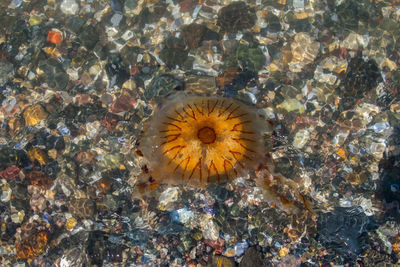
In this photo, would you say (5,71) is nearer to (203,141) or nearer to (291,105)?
(203,141)

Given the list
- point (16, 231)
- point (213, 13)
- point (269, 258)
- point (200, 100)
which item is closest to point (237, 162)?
point (200, 100)

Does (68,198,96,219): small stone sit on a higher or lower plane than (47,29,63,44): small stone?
lower

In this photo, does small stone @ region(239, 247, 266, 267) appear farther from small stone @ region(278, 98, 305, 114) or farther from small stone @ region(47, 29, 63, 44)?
small stone @ region(47, 29, 63, 44)

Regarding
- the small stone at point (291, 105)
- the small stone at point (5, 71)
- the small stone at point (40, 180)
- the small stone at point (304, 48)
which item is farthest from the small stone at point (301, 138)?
the small stone at point (5, 71)

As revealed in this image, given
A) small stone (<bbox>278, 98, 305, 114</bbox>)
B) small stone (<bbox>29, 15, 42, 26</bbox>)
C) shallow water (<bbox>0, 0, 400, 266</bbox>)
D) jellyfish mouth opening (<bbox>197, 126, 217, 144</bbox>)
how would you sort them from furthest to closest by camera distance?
small stone (<bbox>29, 15, 42, 26</bbox>)
small stone (<bbox>278, 98, 305, 114</bbox>)
shallow water (<bbox>0, 0, 400, 266</bbox>)
jellyfish mouth opening (<bbox>197, 126, 217, 144</bbox>)

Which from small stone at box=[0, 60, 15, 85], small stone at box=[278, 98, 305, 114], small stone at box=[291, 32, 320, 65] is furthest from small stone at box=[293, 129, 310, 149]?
small stone at box=[0, 60, 15, 85]

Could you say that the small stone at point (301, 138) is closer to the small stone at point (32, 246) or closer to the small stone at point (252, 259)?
the small stone at point (252, 259)

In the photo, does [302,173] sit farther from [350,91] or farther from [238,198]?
[350,91]

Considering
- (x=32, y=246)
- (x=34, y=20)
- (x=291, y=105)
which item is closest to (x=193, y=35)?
(x=291, y=105)
